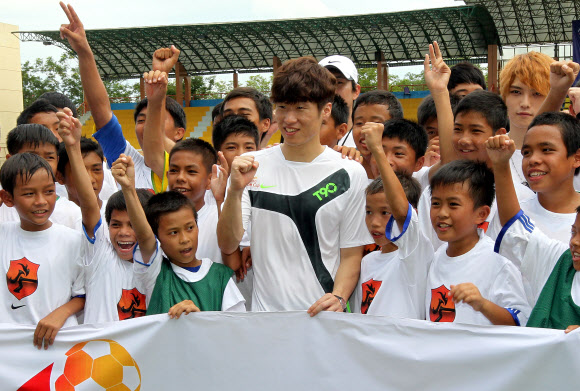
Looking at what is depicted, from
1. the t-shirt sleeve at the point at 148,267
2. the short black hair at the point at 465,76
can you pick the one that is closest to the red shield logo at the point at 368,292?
the t-shirt sleeve at the point at 148,267

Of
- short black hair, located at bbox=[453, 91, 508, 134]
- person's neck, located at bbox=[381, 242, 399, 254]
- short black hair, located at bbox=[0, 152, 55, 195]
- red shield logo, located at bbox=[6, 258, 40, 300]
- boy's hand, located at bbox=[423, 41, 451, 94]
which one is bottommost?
red shield logo, located at bbox=[6, 258, 40, 300]

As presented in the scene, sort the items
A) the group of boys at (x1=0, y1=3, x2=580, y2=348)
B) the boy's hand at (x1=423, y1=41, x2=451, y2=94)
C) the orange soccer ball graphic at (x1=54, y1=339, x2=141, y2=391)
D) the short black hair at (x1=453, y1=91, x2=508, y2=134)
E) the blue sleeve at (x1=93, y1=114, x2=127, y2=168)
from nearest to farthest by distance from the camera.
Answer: the group of boys at (x1=0, y1=3, x2=580, y2=348)
the orange soccer ball graphic at (x1=54, y1=339, x2=141, y2=391)
the short black hair at (x1=453, y1=91, x2=508, y2=134)
the boy's hand at (x1=423, y1=41, x2=451, y2=94)
the blue sleeve at (x1=93, y1=114, x2=127, y2=168)

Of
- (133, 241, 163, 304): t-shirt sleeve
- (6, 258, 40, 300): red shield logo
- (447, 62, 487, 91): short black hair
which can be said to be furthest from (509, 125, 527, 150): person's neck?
(6, 258, 40, 300): red shield logo

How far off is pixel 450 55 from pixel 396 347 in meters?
32.6

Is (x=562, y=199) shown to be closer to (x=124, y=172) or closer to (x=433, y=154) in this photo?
(x=433, y=154)

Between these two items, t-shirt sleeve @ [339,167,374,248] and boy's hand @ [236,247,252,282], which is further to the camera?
boy's hand @ [236,247,252,282]

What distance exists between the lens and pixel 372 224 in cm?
362

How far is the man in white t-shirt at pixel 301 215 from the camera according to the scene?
3.43m

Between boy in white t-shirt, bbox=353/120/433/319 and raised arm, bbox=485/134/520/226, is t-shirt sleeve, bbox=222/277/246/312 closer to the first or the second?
boy in white t-shirt, bbox=353/120/433/319

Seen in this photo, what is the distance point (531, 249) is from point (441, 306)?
54cm

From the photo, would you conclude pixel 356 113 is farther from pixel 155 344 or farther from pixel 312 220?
pixel 155 344

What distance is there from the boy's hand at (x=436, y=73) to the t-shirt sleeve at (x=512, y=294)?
5.22 ft

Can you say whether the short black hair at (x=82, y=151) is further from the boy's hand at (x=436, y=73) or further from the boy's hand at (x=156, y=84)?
the boy's hand at (x=436, y=73)

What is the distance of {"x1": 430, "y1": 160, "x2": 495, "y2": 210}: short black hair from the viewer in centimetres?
340
